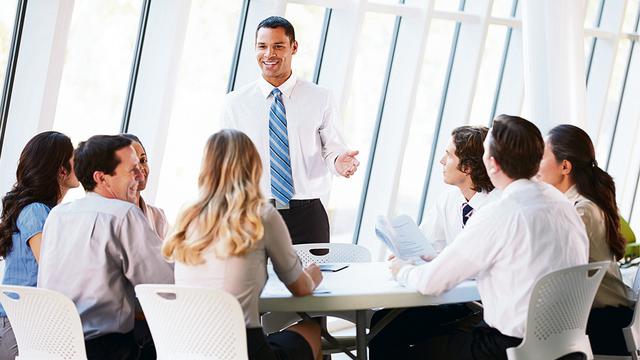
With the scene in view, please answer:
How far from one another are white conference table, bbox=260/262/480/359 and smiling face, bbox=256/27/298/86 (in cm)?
145

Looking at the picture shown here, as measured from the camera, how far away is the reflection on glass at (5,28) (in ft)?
15.7

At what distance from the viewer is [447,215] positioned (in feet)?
15.1

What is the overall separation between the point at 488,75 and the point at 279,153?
15.2 feet

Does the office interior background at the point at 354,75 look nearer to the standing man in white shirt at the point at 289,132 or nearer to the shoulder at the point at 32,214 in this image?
the standing man in white shirt at the point at 289,132

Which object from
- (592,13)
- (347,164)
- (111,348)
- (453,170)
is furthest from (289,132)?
(592,13)

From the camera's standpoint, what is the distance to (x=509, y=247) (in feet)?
11.0

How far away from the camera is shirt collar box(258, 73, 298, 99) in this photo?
5051 millimetres

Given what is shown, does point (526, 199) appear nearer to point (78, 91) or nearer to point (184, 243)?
point (184, 243)

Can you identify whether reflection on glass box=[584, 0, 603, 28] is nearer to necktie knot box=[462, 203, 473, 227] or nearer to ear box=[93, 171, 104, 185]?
necktie knot box=[462, 203, 473, 227]

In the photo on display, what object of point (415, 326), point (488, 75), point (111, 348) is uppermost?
point (488, 75)

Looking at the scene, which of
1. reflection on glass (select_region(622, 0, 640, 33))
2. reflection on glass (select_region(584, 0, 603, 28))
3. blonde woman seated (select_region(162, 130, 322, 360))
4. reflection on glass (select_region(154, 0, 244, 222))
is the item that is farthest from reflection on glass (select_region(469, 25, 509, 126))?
blonde woman seated (select_region(162, 130, 322, 360))

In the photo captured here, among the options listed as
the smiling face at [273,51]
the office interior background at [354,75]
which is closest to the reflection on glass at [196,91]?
the office interior background at [354,75]

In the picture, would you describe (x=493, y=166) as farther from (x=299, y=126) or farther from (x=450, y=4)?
(x=450, y=4)

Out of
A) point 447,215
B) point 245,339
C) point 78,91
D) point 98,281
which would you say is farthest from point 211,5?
point 245,339
